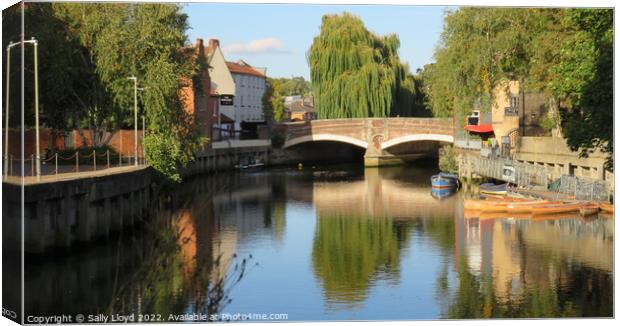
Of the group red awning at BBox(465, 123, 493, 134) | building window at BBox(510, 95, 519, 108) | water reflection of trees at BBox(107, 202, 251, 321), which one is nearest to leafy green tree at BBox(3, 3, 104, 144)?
water reflection of trees at BBox(107, 202, 251, 321)

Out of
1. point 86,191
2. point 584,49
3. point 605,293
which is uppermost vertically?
point 584,49

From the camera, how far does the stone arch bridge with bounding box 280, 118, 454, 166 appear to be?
6825 centimetres

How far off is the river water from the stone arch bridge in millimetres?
24042

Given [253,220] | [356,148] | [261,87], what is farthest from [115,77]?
[261,87]

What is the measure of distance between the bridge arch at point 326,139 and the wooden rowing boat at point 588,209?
1497 inches

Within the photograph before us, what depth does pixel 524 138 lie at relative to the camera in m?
48.5

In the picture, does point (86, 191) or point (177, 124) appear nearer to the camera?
point (86, 191)

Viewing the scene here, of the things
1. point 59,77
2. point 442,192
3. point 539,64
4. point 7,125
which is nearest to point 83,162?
point 59,77

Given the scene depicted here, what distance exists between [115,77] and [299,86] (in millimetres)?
122561

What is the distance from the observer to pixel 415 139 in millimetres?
71875

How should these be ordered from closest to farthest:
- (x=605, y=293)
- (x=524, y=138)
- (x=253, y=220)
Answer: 1. (x=605, y=293)
2. (x=253, y=220)
3. (x=524, y=138)

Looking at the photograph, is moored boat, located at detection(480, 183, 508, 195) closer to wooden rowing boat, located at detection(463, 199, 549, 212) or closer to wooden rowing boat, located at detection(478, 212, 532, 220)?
wooden rowing boat, located at detection(463, 199, 549, 212)

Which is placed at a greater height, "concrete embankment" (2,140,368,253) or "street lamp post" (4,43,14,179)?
"street lamp post" (4,43,14,179)

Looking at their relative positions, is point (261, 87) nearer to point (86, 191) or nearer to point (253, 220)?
point (253, 220)
